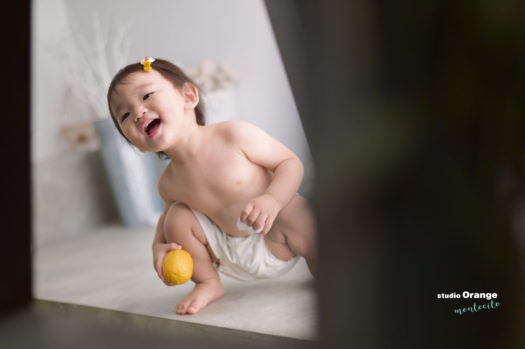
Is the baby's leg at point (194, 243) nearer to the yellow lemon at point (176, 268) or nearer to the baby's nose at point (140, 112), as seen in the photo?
the yellow lemon at point (176, 268)

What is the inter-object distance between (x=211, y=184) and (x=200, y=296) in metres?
0.17

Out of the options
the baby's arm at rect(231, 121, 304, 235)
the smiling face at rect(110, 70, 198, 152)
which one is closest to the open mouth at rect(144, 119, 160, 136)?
the smiling face at rect(110, 70, 198, 152)

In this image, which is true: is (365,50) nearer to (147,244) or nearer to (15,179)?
(147,244)

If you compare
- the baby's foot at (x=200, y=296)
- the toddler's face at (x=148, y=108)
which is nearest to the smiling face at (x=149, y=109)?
the toddler's face at (x=148, y=108)

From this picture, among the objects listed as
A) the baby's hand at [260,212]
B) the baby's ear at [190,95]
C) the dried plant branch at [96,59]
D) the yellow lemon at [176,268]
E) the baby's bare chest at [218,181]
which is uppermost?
the dried plant branch at [96,59]

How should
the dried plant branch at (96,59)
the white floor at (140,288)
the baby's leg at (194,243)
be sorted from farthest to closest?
the dried plant branch at (96,59) → the baby's leg at (194,243) → the white floor at (140,288)

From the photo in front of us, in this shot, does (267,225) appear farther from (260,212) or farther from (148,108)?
(148,108)

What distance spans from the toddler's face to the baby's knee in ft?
0.35

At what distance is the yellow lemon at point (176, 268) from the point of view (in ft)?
2.47

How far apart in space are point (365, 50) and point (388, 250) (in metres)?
0.15

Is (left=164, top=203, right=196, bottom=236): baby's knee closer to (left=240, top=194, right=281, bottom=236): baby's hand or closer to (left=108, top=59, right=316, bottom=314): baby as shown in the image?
(left=108, top=59, right=316, bottom=314): baby

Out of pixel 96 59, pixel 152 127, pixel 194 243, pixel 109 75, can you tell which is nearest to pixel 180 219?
pixel 194 243

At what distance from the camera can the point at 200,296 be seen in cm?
76

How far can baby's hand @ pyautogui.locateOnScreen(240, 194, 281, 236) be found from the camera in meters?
0.68
